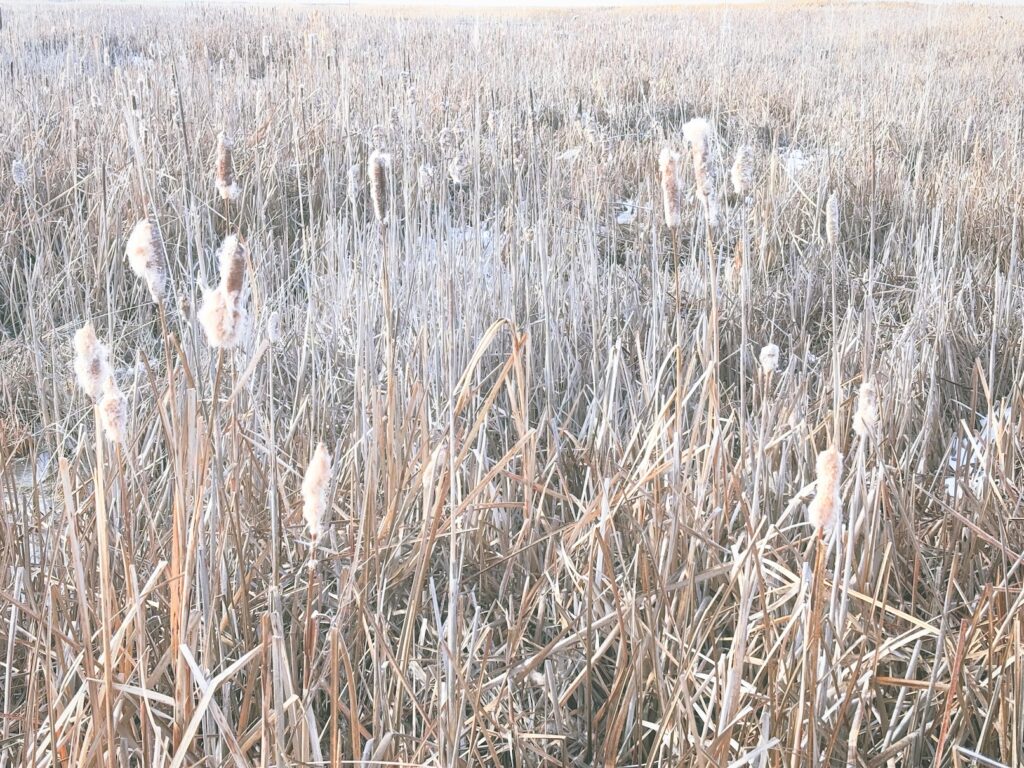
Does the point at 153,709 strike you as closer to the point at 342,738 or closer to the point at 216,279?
the point at 342,738

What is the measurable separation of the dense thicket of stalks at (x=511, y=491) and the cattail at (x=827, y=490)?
0.13 meters

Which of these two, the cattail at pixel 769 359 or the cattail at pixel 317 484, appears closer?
the cattail at pixel 317 484

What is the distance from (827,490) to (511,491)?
0.71 meters

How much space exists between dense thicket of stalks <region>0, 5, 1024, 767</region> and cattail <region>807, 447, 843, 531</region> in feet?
0.44

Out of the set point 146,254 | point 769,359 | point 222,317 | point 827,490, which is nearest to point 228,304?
point 222,317

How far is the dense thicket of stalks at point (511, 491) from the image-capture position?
2.52ft

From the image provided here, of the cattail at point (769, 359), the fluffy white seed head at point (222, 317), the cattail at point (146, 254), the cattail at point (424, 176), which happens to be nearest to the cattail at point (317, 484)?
the fluffy white seed head at point (222, 317)

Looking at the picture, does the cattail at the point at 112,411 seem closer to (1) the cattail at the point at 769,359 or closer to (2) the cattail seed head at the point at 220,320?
(2) the cattail seed head at the point at 220,320

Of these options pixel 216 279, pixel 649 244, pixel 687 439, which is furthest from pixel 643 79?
pixel 687 439

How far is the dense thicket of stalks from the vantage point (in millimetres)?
768

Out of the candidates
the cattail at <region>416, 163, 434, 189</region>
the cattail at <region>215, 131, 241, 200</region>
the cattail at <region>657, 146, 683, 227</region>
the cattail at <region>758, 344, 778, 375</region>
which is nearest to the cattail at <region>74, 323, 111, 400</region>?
the cattail at <region>215, 131, 241, 200</region>

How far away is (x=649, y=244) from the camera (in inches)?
107

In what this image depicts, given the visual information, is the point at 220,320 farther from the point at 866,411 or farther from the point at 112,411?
the point at 866,411

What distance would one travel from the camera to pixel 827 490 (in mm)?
586
